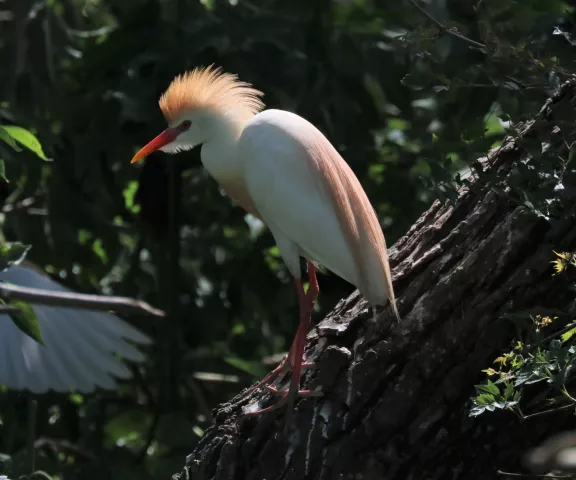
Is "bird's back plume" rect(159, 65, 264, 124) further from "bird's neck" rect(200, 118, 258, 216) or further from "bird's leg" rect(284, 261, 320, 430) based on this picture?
"bird's leg" rect(284, 261, 320, 430)

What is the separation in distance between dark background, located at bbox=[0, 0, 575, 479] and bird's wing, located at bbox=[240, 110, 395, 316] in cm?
42

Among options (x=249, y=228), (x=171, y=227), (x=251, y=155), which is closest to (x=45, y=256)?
(x=171, y=227)

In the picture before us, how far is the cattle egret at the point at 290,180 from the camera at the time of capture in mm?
1357

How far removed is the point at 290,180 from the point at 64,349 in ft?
4.66

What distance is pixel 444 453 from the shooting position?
1.21 m

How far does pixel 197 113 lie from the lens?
150 cm

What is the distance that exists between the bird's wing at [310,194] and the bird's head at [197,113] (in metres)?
0.08

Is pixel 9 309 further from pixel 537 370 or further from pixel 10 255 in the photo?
pixel 537 370

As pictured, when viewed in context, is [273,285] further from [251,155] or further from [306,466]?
[306,466]

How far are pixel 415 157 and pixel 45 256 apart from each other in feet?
3.37

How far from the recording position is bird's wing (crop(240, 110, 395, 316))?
1.37 metres

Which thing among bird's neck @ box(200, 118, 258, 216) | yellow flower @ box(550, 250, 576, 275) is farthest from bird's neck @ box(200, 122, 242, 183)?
yellow flower @ box(550, 250, 576, 275)

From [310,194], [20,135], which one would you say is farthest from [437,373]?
[20,135]

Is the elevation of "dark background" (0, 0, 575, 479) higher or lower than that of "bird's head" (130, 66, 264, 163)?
lower
